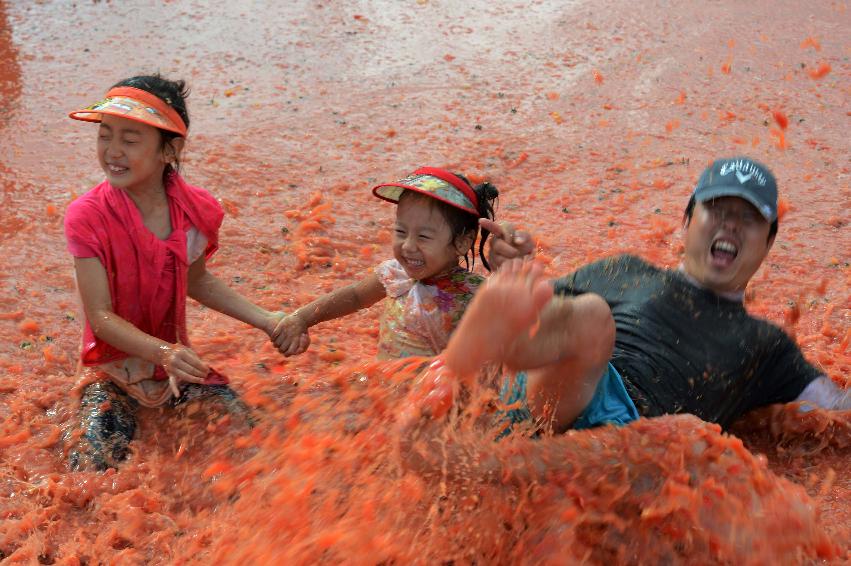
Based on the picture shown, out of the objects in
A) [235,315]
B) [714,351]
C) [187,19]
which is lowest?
[235,315]

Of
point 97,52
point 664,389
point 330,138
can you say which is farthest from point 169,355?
point 97,52

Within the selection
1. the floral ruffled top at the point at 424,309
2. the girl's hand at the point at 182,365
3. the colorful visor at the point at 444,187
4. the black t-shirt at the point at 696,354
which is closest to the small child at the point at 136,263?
the girl's hand at the point at 182,365

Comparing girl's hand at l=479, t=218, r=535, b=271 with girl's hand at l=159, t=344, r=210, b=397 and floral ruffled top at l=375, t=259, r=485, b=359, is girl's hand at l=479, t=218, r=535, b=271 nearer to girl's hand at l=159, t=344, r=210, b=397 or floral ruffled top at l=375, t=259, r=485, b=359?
floral ruffled top at l=375, t=259, r=485, b=359

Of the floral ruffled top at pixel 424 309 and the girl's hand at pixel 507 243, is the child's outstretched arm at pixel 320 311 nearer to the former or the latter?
the floral ruffled top at pixel 424 309

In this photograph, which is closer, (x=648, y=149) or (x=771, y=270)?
(x=771, y=270)

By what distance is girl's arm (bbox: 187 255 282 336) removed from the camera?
362 centimetres

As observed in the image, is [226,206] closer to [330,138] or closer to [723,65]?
[330,138]

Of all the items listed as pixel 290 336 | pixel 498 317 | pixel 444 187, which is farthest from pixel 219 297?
pixel 498 317

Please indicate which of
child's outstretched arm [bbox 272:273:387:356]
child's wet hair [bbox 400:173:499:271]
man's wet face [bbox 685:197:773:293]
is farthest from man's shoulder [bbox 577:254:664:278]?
child's outstretched arm [bbox 272:273:387:356]

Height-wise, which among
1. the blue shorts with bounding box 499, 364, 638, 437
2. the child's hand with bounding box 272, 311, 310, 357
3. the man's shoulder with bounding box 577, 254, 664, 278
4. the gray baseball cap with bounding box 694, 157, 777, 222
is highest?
the gray baseball cap with bounding box 694, 157, 777, 222

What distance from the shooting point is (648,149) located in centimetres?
629

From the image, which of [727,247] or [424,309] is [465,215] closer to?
[424,309]

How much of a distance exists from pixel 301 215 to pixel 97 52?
11.9ft

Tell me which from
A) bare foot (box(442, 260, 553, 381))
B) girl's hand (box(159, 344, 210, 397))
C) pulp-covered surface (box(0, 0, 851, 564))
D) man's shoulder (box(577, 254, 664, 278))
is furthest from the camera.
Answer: man's shoulder (box(577, 254, 664, 278))
